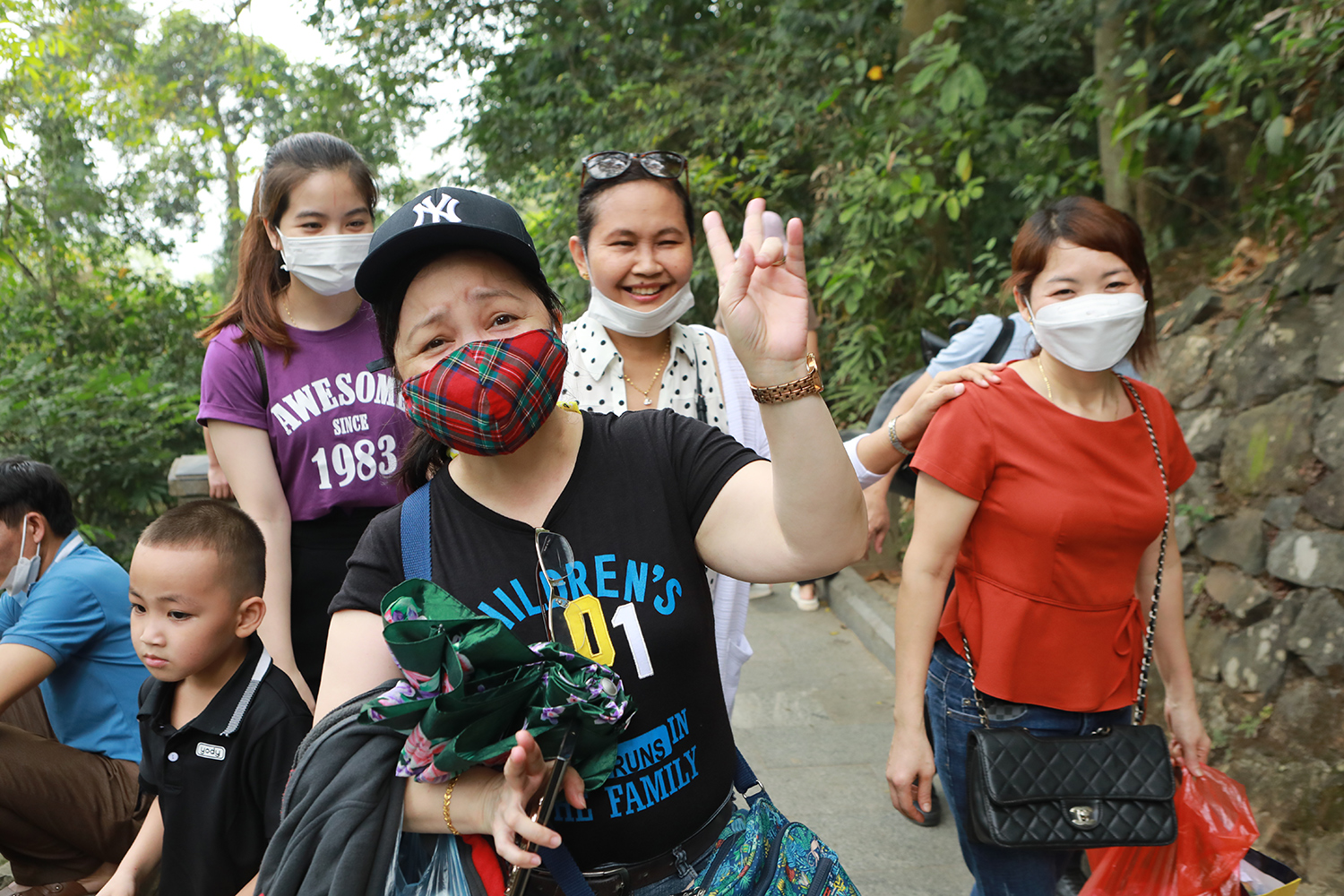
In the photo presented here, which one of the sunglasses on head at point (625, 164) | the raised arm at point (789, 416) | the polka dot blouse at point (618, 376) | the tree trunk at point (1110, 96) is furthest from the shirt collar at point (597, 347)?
the tree trunk at point (1110, 96)

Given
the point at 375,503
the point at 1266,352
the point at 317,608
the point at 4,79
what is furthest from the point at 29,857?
the point at 4,79

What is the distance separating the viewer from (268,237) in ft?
8.89

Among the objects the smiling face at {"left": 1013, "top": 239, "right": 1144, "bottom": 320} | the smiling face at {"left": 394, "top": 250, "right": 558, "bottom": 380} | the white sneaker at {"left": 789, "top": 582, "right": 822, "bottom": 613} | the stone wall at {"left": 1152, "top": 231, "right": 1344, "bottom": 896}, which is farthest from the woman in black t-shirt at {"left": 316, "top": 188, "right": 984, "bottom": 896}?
the white sneaker at {"left": 789, "top": 582, "right": 822, "bottom": 613}

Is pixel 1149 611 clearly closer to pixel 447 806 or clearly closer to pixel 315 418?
pixel 447 806

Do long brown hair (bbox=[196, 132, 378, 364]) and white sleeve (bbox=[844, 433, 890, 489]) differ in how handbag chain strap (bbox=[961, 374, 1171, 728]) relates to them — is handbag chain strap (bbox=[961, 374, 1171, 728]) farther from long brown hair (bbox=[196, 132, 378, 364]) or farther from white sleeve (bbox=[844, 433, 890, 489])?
long brown hair (bbox=[196, 132, 378, 364])

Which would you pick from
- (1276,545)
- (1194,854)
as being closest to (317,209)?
(1194,854)

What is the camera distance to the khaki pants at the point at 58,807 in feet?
9.68

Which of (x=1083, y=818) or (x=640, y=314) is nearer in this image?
(x=1083, y=818)

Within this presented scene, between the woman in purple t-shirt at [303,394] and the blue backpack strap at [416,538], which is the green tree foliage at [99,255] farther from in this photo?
the blue backpack strap at [416,538]

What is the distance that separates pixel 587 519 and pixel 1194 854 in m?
1.75

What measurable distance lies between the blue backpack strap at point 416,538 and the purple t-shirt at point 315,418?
1085 mm

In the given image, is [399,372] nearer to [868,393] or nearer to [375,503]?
[375,503]

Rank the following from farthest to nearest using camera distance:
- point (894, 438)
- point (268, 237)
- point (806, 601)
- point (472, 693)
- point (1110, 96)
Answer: point (806, 601) < point (1110, 96) < point (268, 237) < point (894, 438) < point (472, 693)

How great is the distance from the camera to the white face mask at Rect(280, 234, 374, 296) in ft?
8.54
